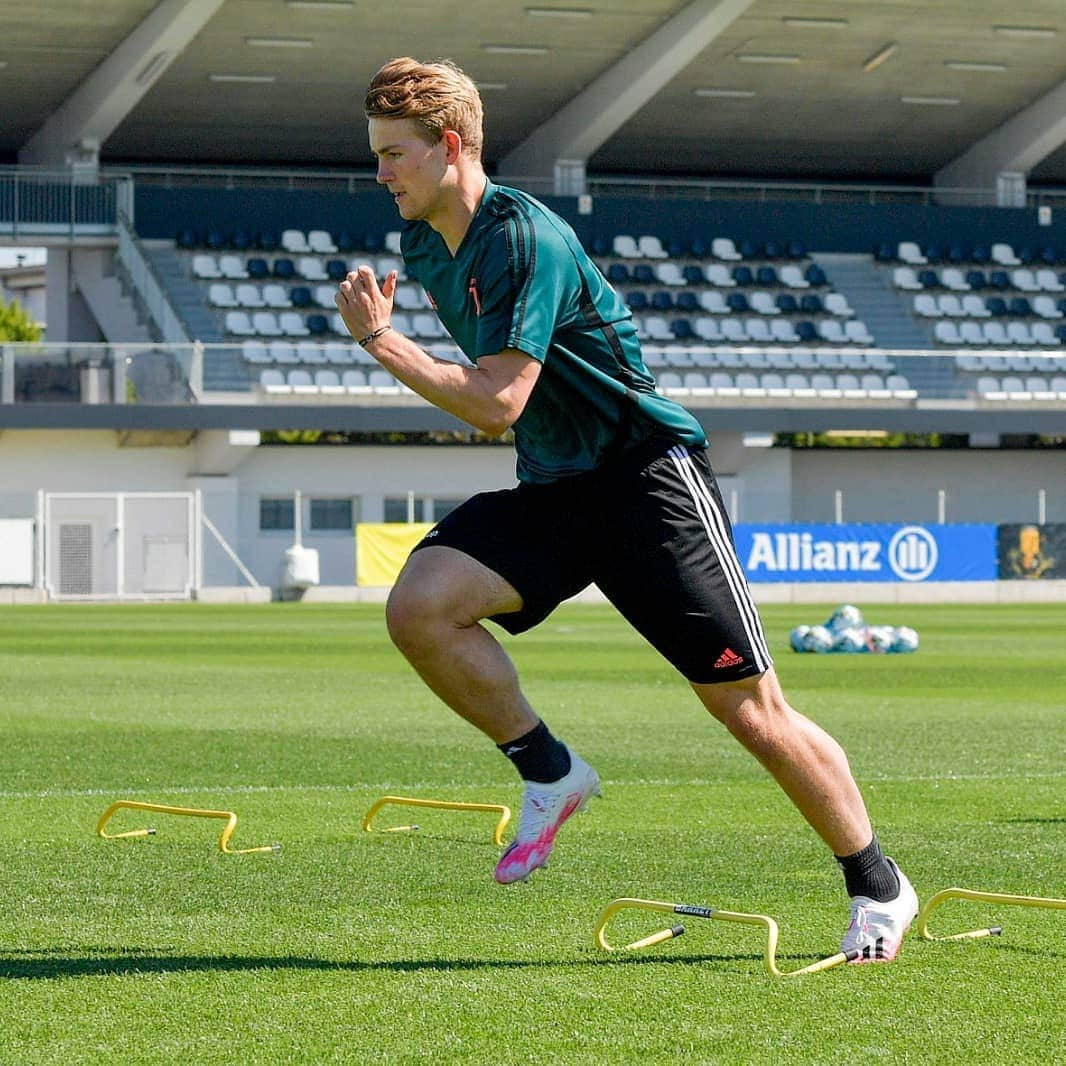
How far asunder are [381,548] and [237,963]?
107 ft

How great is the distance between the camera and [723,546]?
5051 millimetres

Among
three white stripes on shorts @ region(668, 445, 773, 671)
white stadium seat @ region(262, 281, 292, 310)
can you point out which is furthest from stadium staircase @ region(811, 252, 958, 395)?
three white stripes on shorts @ region(668, 445, 773, 671)

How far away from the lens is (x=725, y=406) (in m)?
40.2

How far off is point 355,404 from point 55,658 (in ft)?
62.0

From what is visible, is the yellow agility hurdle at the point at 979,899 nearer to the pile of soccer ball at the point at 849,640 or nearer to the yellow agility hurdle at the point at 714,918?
the yellow agility hurdle at the point at 714,918

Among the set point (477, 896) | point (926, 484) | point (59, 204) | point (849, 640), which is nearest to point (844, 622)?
point (849, 640)

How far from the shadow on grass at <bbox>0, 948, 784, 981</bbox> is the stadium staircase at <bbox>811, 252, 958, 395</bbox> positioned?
40579 mm

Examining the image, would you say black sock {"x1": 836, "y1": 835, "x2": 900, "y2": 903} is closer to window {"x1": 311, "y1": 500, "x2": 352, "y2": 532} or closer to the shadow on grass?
the shadow on grass

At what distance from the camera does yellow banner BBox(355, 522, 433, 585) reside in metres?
37.1

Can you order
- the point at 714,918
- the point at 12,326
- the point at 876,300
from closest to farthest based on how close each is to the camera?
the point at 714,918 < the point at 876,300 < the point at 12,326

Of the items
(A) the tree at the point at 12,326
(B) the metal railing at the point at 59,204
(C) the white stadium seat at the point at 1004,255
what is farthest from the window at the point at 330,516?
(A) the tree at the point at 12,326

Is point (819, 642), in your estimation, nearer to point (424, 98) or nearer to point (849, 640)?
point (849, 640)

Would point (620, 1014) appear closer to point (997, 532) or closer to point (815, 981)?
point (815, 981)

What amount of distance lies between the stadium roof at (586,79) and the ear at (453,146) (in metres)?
33.4
